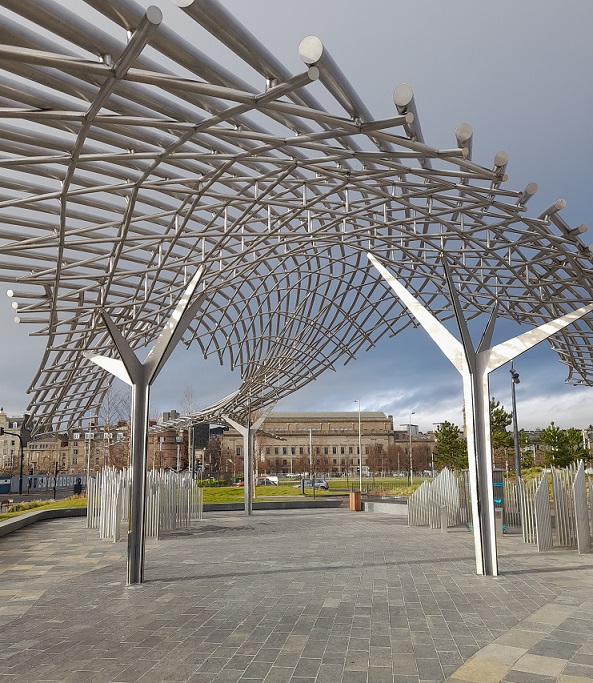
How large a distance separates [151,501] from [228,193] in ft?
39.0

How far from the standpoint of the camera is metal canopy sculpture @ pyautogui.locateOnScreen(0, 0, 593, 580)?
880 cm

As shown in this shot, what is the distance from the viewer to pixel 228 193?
61.1 ft

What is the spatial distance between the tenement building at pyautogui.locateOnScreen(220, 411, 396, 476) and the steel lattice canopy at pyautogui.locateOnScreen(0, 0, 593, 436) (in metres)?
82.7

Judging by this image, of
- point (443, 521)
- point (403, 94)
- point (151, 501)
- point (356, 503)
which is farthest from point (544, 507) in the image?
point (356, 503)

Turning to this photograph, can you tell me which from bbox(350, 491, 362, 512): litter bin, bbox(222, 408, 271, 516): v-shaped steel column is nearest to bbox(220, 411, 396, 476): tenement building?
bbox(350, 491, 362, 512): litter bin

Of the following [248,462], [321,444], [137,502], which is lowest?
[321,444]

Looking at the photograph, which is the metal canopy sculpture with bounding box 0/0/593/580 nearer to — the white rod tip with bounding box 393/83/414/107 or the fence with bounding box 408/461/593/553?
the white rod tip with bounding box 393/83/414/107

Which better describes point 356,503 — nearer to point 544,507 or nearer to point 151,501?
point 151,501

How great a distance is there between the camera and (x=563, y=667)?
26.2 ft

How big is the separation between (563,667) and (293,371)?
3029 cm

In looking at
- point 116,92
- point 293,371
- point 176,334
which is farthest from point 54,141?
point 293,371

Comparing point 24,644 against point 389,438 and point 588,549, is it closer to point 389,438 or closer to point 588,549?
point 588,549

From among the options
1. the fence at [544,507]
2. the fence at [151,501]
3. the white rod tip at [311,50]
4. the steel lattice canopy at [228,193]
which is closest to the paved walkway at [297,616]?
the fence at [544,507]

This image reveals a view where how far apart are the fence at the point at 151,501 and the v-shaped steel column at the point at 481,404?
1172 centimetres
